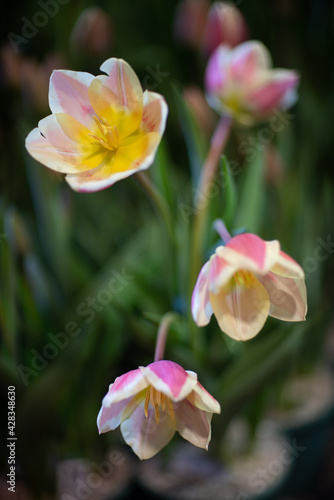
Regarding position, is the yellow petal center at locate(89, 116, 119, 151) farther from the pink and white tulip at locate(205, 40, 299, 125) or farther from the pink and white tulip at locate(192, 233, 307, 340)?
the pink and white tulip at locate(205, 40, 299, 125)

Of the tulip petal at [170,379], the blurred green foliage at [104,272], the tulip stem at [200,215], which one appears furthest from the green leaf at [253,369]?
the tulip petal at [170,379]

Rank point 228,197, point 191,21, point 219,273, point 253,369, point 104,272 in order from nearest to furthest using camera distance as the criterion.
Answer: point 219,273
point 228,197
point 253,369
point 104,272
point 191,21

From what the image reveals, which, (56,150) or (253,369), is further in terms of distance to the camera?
(253,369)

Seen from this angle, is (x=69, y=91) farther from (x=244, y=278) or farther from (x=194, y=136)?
(x=194, y=136)

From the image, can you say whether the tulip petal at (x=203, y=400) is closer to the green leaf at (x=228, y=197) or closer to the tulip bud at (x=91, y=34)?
the green leaf at (x=228, y=197)

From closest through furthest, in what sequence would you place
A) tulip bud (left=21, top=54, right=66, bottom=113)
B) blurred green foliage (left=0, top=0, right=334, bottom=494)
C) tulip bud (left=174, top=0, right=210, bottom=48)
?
blurred green foliage (left=0, top=0, right=334, bottom=494) < tulip bud (left=21, top=54, right=66, bottom=113) < tulip bud (left=174, top=0, right=210, bottom=48)

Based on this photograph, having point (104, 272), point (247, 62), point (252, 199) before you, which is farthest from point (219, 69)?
point (104, 272)

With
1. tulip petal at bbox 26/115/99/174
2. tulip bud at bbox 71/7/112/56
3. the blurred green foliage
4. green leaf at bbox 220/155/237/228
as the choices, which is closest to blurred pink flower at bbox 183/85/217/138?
the blurred green foliage

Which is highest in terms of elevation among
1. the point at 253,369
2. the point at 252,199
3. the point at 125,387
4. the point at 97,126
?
the point at 97,126
